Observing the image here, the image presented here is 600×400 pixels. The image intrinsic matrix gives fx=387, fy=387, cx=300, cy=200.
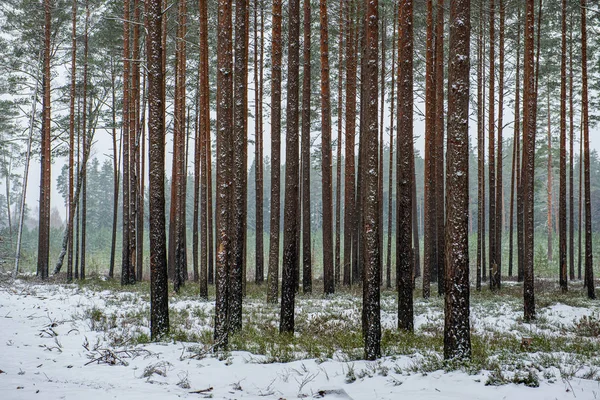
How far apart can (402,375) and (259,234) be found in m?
12.7

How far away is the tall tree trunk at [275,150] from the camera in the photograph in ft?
31.5

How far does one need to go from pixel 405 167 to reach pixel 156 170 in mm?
4754

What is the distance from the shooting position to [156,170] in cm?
753

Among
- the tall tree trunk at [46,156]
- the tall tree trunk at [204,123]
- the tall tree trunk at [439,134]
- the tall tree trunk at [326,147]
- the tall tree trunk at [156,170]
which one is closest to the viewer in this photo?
the tall tree trunk at [156,170]

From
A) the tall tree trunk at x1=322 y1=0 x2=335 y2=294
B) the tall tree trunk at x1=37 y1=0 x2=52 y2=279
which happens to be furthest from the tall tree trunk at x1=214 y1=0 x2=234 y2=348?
the tall tree trunk at x1=37 y1=0 x2=52 y2=279

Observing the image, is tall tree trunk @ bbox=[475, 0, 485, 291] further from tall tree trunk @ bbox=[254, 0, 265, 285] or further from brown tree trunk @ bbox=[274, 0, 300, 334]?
brown tree trunk @ bbox=[274, 0, 300, 334]

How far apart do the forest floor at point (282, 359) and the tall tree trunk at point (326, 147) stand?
3583mm

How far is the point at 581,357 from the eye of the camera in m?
5.89

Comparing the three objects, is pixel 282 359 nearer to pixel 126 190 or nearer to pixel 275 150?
pixel 275 150

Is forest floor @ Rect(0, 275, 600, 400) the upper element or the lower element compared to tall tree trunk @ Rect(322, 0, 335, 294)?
lower

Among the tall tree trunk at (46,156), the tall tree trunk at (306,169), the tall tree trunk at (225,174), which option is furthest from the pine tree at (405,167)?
the tall tree trunk at (46,156)

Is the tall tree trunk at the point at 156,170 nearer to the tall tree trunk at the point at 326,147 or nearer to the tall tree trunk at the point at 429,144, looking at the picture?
the tall tree trunk at the point at 326,147

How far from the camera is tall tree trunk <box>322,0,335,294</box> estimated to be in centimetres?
1299

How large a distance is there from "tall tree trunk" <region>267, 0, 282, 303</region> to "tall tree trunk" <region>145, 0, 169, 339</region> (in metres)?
2.94
